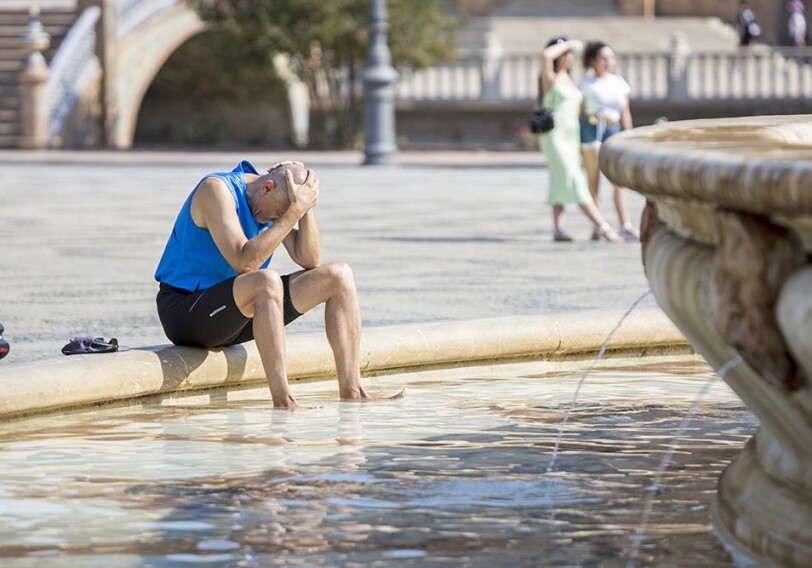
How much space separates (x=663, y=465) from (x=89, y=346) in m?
2.09

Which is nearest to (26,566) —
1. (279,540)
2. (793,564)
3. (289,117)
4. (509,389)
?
(279,540)

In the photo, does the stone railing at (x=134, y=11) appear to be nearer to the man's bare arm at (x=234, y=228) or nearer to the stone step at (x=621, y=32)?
the stone step at (x=621, y=32)

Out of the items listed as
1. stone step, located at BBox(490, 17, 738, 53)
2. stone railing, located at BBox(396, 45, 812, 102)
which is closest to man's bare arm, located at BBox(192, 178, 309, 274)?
stone railing, located at BBox(396, 45, 812, 102)

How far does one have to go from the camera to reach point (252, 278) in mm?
6336

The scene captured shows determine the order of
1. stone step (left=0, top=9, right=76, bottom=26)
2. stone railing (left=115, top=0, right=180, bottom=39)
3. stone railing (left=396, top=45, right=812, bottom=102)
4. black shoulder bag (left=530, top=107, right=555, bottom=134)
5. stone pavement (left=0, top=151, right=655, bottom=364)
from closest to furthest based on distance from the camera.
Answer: stone pavement (left=0, top=151, right=655, bottom=364) → black shoulder bag (left=530, top=107, right=555, bottom=134) → stone railing (left=115, top=0, right=180, bottom=39) → stone step (left=0, top=9, right=76, bottom=26) → stone railing (left=396, top=45, right=812, bottom=102)

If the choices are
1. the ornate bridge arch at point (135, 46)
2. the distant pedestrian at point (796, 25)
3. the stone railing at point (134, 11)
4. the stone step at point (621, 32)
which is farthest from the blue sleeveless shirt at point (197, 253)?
the distant pedestrian at point (796, 25)

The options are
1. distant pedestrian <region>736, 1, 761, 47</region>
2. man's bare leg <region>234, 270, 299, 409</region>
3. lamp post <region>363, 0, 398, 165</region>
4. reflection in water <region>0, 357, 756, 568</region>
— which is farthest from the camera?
distant pedestrian <region>736, 1, 761, 47</region>

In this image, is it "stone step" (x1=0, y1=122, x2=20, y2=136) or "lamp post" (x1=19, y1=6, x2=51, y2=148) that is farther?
"stone step" (x1=0, y1=122, x2=20, y2=136)

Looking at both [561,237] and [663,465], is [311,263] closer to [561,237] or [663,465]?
[663,465]

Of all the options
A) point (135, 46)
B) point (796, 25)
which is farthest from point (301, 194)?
point (796, 25)

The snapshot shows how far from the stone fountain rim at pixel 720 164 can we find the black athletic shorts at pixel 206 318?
2.15 meters

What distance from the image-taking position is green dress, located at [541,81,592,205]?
1327 cm

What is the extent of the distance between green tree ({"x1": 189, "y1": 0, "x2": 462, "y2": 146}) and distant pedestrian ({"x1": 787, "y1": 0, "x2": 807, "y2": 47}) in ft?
37.8

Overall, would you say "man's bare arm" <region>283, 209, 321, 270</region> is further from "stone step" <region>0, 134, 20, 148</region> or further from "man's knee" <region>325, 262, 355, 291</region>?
"stone step" <region>0, 134, 20, 148</region>
